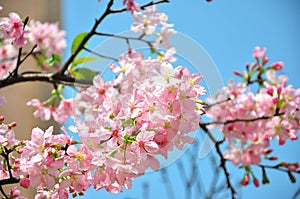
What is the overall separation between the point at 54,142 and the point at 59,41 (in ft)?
3.95

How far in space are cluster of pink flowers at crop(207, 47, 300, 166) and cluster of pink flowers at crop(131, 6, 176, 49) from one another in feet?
0.72

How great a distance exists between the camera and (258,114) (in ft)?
4.15

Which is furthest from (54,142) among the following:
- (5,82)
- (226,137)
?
(226,137)

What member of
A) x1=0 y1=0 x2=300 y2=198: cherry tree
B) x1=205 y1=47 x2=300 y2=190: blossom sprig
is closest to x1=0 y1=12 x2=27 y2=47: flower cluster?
x1=0 y1=0 x2=300 y2=198: cherry tree

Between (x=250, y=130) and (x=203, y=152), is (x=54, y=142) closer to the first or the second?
(x=203, y=152)

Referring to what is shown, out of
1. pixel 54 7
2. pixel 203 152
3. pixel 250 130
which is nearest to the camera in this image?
pixel 203 152

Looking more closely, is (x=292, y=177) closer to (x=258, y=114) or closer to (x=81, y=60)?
(x=258, y=114)

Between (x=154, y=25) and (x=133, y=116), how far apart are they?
59cm

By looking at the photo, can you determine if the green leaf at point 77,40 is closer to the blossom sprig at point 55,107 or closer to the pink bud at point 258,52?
the blossom sprig at point 55,107

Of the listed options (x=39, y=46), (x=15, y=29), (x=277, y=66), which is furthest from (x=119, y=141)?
(x=39, y=46)

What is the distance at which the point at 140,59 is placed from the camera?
1057 millimetres

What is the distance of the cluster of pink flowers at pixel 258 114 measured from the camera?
1.16m

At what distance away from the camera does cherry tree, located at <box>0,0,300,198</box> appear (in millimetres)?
690

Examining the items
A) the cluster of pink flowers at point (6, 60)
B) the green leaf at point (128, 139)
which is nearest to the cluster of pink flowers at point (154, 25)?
the cluster of pink flowers at point (6, 60)
